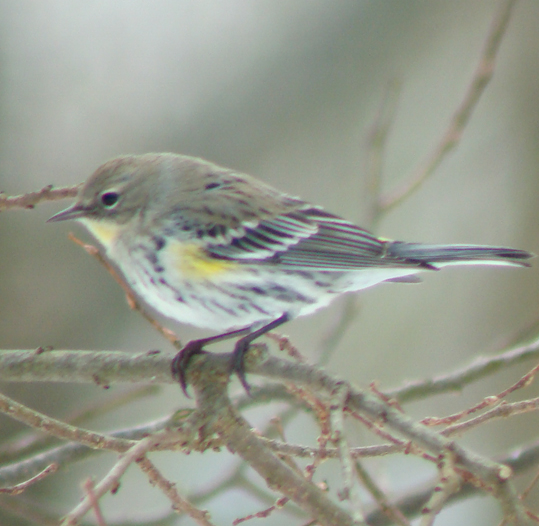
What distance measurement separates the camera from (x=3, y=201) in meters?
2.27

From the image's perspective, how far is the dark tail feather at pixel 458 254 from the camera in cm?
264

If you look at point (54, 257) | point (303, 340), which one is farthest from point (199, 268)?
point (303, 340)

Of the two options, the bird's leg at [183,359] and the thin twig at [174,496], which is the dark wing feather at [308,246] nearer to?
the bird's leg at [183,359]

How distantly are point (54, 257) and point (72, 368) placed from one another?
9.86ft

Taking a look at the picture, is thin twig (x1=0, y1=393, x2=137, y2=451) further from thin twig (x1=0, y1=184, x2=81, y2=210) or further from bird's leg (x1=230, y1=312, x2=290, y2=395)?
thin twig (x1=0, y1=184, x2=81, y2=210)

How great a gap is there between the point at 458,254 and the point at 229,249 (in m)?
0.94

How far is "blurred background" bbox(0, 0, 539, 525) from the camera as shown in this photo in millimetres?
5500

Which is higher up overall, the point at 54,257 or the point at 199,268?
the point at 199,268

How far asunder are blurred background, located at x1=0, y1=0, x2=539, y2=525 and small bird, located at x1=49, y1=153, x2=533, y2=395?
2297 mm

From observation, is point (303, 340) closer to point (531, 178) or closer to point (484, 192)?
point (484, 192)

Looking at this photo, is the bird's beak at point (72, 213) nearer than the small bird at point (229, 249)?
No

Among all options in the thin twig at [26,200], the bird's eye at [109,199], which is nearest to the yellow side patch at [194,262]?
the bird's eye at [109,199]

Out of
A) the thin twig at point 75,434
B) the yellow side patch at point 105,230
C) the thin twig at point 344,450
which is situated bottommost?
the thin twig at point 75,434

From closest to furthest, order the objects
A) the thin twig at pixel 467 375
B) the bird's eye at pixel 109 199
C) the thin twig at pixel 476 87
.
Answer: the thin twig at pixel 467 375 < the bird's eye at pixel 109 199 < the thin twig at pixel 476 87
